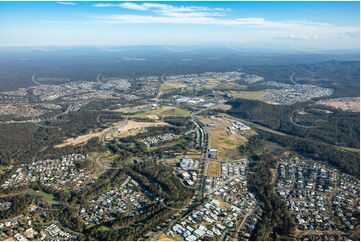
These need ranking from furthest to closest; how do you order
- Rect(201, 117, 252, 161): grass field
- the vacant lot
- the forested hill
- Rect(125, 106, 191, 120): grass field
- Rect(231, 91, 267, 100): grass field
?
Rect(231, 91, 267, 100): grass field
Rect(125, 106, 191, 120): grass field
the forested hill
the vacant lot
Rect(201, 117, 252, 161): grass field

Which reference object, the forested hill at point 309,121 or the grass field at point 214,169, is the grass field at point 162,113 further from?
the grass field at point 214,169

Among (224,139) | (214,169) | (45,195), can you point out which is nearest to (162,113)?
(224,139)

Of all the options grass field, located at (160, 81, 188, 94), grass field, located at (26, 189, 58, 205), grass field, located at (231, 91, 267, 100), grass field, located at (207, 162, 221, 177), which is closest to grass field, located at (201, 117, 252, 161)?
grass field, located at (207, 162, 221, 177)

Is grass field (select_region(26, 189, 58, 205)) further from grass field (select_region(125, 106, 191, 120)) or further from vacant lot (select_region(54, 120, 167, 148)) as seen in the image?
grass field (select_region(125, 106, 191, 120))

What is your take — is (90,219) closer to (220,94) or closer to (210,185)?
(210,185)

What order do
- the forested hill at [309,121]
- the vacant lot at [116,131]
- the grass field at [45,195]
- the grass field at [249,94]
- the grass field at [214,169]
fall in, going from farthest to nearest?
the grass field at [249,94] < the forested hill at [309,121] < the vacant lot at [116,131] < the grass field at [214,169] < the grass field at [45,195]

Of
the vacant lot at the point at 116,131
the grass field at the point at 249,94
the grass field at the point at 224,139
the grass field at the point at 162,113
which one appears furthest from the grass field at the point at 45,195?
the grass field at the point at 249,94

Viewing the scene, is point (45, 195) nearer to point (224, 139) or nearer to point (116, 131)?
point (116, 131)

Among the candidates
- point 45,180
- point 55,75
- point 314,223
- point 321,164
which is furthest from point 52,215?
point 55,75
